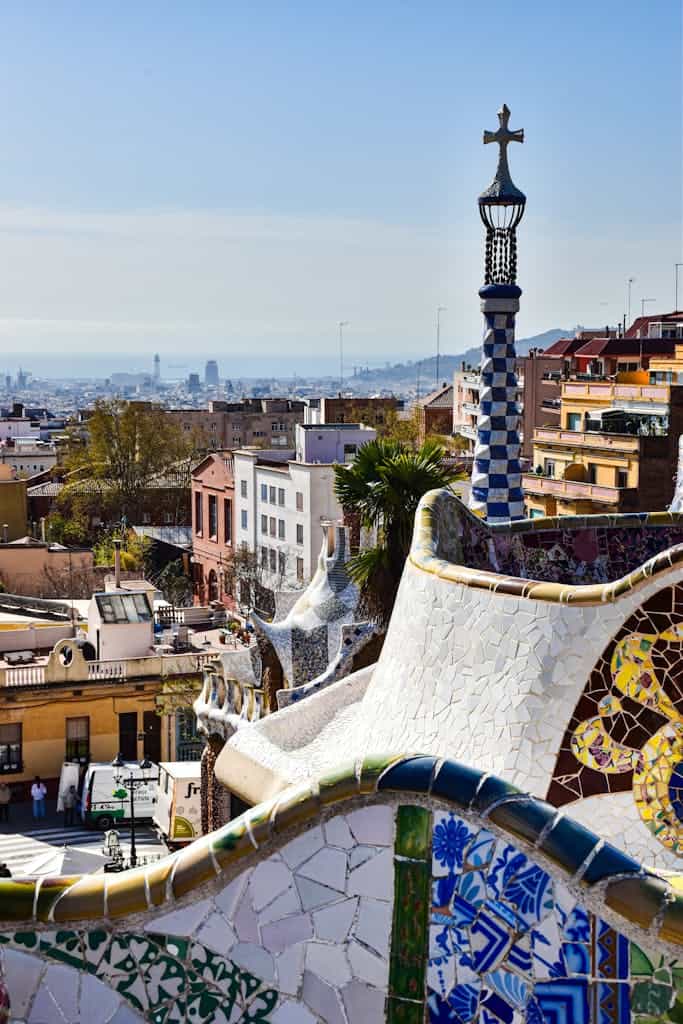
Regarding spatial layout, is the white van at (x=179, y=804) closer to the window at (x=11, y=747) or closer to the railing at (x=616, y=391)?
the window at (x=11, y=747)

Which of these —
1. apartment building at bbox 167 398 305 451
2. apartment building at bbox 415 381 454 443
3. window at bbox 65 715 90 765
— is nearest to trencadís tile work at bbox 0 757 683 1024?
window at bbox 65 715 90 765

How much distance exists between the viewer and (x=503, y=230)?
1398 centimetres

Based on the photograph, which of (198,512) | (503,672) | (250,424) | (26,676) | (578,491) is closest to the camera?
(503,672)

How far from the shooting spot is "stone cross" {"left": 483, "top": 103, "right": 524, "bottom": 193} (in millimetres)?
14108

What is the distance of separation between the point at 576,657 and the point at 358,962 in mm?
2797

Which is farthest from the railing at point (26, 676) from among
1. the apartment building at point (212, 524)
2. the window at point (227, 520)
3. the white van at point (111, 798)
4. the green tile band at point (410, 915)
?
the green tile band at point (410, 915)

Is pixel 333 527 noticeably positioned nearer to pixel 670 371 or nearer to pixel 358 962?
pixel 358 962

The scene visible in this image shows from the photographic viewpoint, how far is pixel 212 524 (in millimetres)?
46750

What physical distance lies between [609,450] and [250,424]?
57.1 m

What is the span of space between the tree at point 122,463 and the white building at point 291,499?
12309 mm

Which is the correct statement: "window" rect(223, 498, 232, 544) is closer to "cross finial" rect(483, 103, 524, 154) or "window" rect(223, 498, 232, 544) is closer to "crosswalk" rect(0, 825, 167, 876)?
"crosswalk" rect(0, 825, 167, 876)

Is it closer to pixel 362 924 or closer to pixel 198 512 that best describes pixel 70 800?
pixel 362 924

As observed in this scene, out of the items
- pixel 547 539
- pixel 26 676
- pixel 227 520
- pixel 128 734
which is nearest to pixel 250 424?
pixel 227 520

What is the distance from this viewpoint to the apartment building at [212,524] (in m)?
45.3
